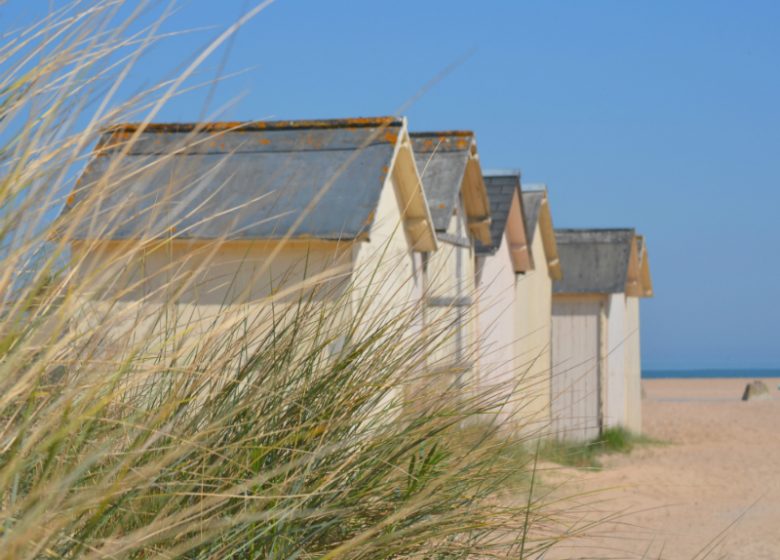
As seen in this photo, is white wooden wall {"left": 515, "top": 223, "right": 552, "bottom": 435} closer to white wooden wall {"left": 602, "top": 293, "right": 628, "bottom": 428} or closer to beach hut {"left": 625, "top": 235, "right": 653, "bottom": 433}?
white wooden wall {"left": 602, "top": 293, "right": 628, "bottom": 428}

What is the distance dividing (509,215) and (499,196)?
0.34 meters

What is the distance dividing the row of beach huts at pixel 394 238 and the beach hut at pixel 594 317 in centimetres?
3

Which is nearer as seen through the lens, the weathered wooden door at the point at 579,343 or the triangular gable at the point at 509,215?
the triangular gable at the point at 509,215

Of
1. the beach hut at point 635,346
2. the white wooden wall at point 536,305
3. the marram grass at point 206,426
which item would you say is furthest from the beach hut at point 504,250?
the marram grass at point 206,426

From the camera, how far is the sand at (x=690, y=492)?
19.8ft

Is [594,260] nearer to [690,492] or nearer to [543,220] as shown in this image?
[543,220]

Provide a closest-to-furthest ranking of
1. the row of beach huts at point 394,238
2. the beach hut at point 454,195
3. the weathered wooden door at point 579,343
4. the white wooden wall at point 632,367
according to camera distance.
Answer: the row of beach huts at point 394,238, the beach hut at point 454,195, the weathered wooden door at point 579,343, the white wooden wall at point 632,367

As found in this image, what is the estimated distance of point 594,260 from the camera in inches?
752

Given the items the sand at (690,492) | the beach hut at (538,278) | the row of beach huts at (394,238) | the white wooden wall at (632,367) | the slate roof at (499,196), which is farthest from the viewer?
the white wooden wall at (632,367)

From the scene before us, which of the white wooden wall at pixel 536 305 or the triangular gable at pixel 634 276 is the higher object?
the triangular gable at pixel 634 276

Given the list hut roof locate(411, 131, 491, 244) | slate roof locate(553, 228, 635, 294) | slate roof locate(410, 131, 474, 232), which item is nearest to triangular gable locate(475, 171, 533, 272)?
slate roof locate(553, 228, 635, 294)

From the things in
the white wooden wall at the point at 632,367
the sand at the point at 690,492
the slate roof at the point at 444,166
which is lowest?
the sand at the point at 690,492

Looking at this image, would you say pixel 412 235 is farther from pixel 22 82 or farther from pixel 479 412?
pixel 22 82

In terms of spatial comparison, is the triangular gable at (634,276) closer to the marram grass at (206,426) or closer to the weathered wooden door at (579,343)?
the weathered wooden door at (579,343)
